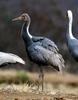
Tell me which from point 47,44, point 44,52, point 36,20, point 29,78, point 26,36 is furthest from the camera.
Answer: point 36,20

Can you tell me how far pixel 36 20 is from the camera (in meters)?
40.4

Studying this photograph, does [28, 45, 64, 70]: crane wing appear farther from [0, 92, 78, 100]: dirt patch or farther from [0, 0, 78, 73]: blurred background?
[0, 0, 78, 73]: blurred background

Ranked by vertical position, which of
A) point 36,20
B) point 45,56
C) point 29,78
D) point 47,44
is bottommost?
point 45,56

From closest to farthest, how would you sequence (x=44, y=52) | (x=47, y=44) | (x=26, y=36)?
(x=47, y=44) < (x=44, y=52) < (x=26, y=36)

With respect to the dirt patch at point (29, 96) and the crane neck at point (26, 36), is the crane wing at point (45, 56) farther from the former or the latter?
the dirt patch at point (29, 96)

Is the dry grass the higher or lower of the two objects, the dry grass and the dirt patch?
the higher

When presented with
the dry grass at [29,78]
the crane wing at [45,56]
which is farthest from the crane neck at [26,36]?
the dry grass at [29,78]

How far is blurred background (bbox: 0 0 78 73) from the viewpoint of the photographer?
1454 inches

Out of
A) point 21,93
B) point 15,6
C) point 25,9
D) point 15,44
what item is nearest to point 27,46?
point 21,93

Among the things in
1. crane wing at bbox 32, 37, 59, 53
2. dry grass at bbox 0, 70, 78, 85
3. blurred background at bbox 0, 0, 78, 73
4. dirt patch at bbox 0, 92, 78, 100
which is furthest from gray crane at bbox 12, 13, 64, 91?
blurred background at bbox 0, 0, 78, 73

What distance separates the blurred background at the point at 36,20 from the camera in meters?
36.9

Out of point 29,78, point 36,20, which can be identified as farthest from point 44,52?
point 36,20

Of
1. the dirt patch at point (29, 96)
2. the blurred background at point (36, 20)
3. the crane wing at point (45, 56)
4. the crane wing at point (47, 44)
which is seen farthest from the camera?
the blurred background at point (36, 20)

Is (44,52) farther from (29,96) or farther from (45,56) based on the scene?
(29,96)
